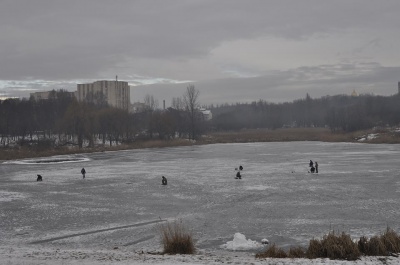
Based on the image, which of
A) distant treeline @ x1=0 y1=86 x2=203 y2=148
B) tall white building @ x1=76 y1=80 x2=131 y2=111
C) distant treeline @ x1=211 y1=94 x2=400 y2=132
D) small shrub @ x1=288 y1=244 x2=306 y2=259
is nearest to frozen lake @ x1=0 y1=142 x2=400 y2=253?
small shrub @ x1=288 y1=244 x2=306 y2=259

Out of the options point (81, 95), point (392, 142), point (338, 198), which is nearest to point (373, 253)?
point (338, 198)

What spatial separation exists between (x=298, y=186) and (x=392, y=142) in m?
42.2

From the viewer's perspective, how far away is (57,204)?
54.2ft

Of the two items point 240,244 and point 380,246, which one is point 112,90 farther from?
point 380,246

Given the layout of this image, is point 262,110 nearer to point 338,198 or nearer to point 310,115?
point 310,115

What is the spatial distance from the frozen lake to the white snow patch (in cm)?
31

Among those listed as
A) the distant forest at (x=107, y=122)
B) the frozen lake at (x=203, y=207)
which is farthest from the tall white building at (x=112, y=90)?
the frozen lake at (x=203, y=207)

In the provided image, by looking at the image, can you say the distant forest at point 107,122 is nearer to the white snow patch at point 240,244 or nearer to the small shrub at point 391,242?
the white snow patch at point 240,244

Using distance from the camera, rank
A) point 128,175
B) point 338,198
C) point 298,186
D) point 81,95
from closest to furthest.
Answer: point 338,198 → point 298,186 → point 128,175 → point 81,95

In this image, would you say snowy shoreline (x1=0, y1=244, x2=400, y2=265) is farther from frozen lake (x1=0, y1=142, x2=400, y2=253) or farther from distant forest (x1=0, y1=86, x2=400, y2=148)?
distant forest (x1=0, y1=86, x2=400, y2=148)

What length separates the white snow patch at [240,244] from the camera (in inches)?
372

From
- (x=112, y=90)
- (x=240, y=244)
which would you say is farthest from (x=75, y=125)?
(x=112, y=90)

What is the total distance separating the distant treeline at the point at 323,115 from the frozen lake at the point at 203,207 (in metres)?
70.9

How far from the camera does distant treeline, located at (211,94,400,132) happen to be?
97.1m
